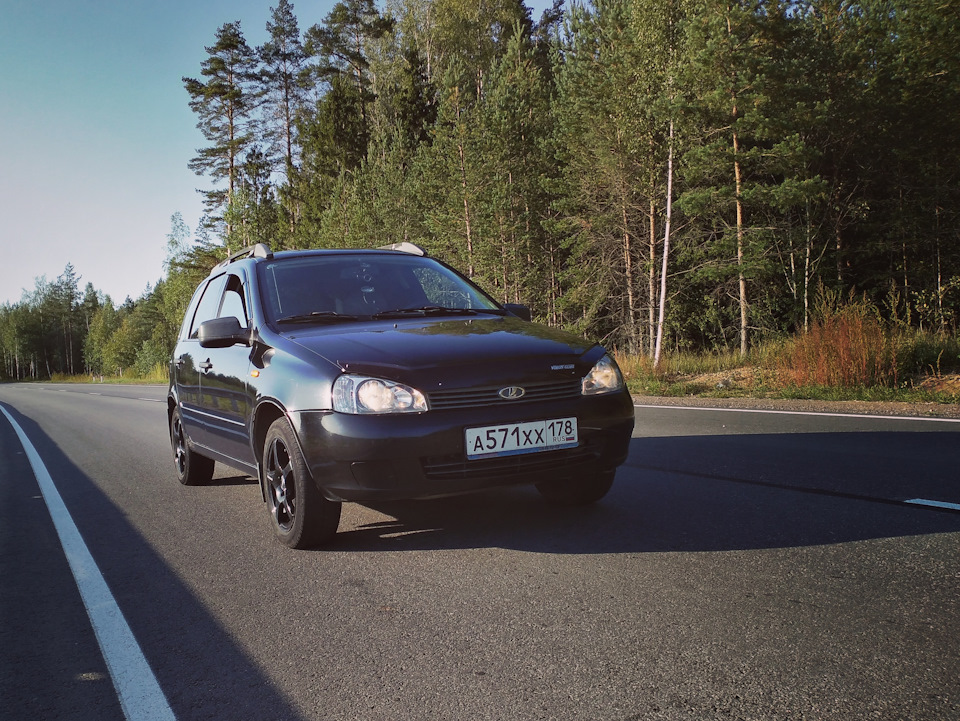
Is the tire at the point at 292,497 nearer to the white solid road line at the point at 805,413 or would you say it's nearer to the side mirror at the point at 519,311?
the side mirror at the point at 519,311

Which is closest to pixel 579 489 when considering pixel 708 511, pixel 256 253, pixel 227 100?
pixel 708 511

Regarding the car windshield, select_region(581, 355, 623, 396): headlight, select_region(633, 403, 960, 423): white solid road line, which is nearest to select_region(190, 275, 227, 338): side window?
the car windshield

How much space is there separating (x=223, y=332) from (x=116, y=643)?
2.26 metres

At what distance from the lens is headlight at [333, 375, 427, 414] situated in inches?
155

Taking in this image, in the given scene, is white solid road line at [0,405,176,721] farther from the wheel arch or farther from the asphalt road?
the wheel arch

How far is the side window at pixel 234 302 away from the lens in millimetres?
5402

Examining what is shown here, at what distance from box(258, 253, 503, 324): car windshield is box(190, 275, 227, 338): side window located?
857mm

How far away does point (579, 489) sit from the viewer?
16.3 ft

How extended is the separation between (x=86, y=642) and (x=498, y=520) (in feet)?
7.57

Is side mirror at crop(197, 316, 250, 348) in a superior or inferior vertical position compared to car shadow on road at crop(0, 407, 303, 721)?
superior

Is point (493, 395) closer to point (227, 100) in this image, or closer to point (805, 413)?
point (805, 413)

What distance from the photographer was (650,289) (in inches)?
1047

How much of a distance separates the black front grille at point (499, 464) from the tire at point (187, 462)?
344cm

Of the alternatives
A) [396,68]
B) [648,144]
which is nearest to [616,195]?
[648,144]
